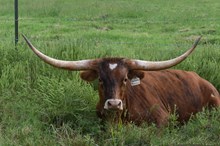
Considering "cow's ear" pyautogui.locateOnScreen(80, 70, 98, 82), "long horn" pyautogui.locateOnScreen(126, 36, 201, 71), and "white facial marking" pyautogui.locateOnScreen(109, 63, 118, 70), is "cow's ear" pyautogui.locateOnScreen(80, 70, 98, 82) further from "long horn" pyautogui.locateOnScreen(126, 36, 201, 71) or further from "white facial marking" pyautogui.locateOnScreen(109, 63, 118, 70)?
"long horn" pyautogui.locateOnScreen(126, 36, 201, 71)

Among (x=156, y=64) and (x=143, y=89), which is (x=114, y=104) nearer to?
(x=156, y=64)

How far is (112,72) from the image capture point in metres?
5.94

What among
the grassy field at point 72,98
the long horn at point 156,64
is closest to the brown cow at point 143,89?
the long horn at point 156,64

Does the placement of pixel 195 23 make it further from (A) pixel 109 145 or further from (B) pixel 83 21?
(A) pixel 109 145

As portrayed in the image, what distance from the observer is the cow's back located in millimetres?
6390

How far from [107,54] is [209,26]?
7808mm

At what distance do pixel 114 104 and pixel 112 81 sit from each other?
0.34 metres

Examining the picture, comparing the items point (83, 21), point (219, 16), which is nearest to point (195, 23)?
point (219, 16)

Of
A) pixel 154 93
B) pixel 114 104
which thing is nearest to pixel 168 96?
pixel 154 93

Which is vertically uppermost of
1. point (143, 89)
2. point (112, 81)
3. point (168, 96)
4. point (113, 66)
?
point (113, 66)

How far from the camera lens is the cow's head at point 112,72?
580 centimetres

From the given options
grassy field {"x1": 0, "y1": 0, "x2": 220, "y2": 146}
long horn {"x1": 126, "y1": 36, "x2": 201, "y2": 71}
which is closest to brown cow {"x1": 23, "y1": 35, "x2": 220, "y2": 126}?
long horn {"x1": 126, "y1": 36, "x2": 201, "y2": 71}

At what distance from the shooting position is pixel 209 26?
598 inches

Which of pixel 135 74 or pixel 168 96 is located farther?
pixel 168 96
